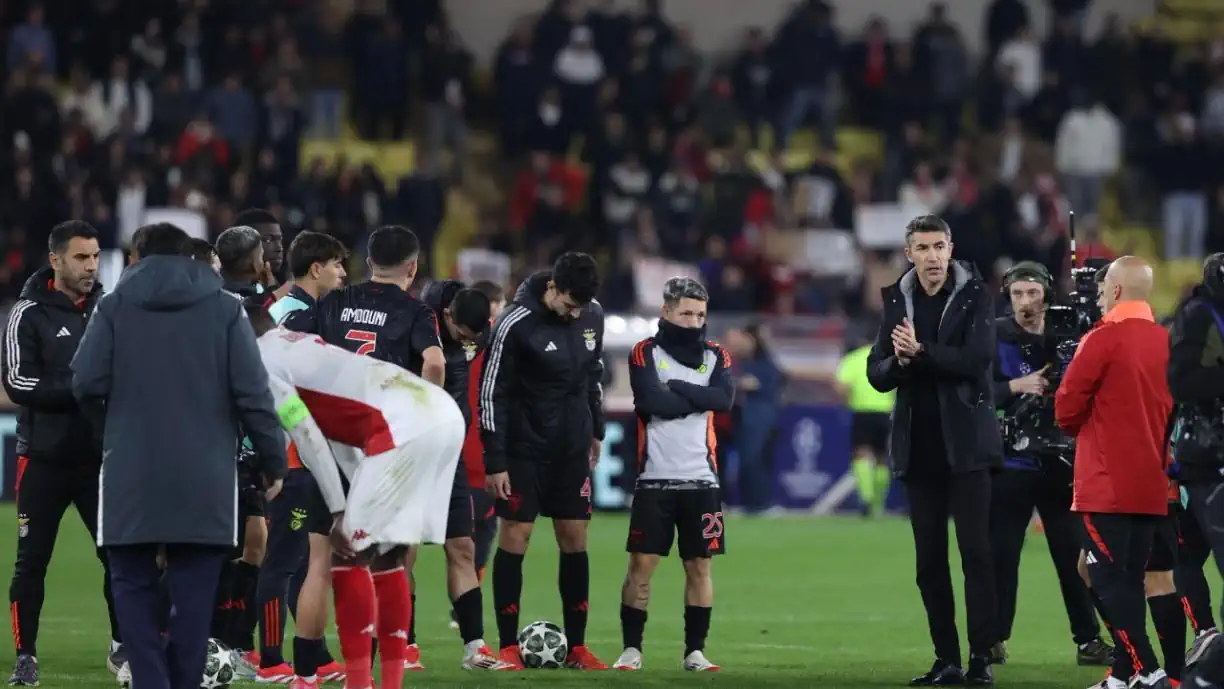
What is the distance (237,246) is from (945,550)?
3.97 m

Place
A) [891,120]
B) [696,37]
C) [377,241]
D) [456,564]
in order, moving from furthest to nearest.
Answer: [696,37] → [891,120] → [456,564] → [377,241]

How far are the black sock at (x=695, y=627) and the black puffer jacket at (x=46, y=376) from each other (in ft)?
11.0

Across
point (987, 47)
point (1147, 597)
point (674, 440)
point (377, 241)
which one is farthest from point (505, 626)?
point (987, 47)

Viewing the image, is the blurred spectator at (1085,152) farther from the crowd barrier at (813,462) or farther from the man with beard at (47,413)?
the man with beard at (47,413)

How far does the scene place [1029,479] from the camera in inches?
466

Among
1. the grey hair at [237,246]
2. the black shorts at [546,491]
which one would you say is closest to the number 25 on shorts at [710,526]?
the black shorts at [546,491]

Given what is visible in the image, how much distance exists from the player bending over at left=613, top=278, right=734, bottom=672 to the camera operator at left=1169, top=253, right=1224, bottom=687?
3.40m

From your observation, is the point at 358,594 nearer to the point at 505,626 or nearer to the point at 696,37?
the point at 505,626

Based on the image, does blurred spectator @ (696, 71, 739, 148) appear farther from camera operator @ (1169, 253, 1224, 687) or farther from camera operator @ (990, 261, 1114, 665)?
camera operator @ (1169, 253, 1224, 687)

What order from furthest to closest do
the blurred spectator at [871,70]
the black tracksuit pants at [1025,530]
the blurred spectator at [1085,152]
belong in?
1. the blurred spectator at [871,70]
2. the blurred spectator at [1085,152]
3. the black tracksuit pants at [1025,530]

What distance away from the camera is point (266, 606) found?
10250mm

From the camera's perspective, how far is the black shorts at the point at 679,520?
37.5 feet

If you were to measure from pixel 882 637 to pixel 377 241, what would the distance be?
5057mm

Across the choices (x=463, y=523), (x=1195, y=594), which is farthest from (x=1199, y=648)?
(x=463, y=523)
